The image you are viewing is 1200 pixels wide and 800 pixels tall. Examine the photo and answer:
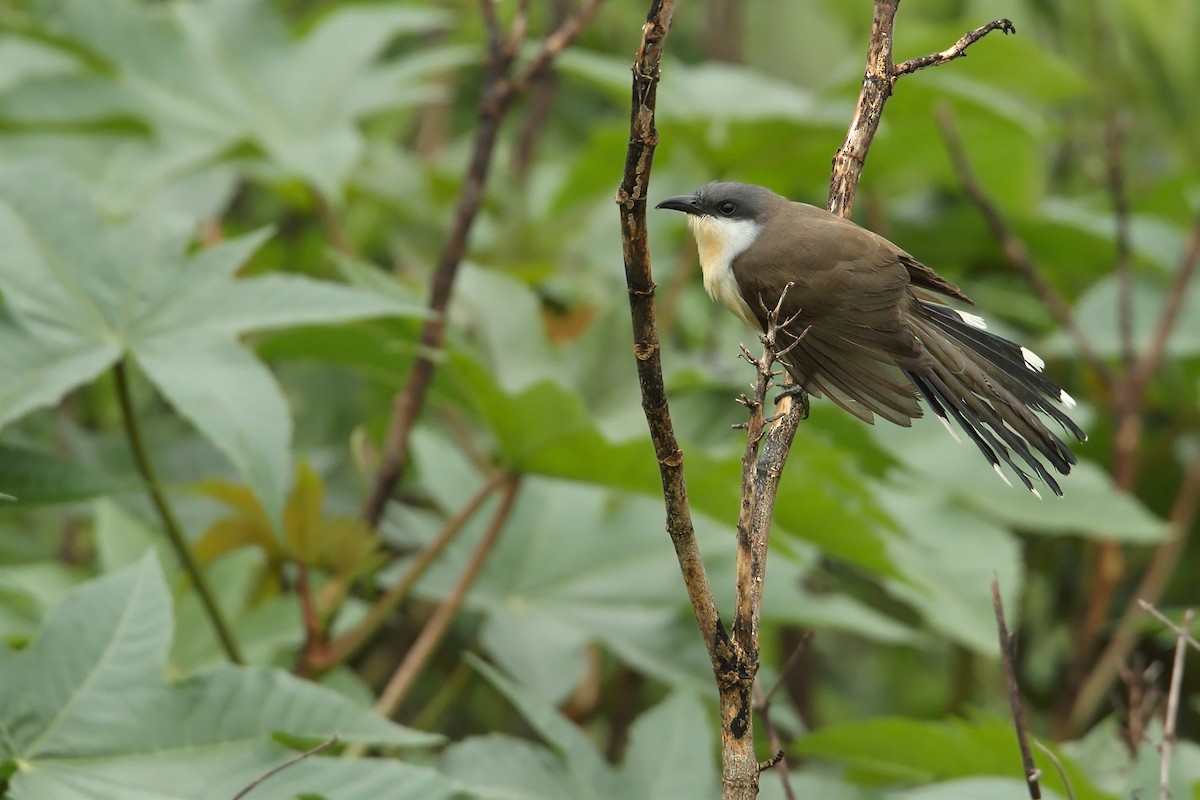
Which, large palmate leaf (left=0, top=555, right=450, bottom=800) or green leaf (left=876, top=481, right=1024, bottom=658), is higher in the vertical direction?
large palmate leaf (left=0, top=555, right=450, bottom=800)

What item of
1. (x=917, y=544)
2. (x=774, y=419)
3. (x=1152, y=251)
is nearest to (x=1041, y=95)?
(x=1152, y=251)

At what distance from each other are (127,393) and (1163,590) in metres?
2.80

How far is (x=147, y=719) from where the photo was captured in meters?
1.69

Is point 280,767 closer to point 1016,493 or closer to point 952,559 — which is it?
point 952,559

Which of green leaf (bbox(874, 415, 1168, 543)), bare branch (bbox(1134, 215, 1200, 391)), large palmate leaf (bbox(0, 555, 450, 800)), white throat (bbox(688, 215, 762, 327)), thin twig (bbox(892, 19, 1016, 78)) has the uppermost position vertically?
thin twig (bbox(892, 19, 1016, 78))

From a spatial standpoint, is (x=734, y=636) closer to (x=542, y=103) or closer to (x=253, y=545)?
(x=253, y=545)

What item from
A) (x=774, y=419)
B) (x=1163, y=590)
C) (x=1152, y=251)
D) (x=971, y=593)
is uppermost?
(x=774, y=419)

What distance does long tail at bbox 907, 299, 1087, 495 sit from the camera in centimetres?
157

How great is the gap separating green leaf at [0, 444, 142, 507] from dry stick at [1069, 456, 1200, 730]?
212 cm

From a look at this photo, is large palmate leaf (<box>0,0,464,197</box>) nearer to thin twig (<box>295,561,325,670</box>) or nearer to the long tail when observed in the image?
thin twig (<box>295,561,325,670</box>)

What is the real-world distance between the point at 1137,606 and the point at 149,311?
7.05 feet

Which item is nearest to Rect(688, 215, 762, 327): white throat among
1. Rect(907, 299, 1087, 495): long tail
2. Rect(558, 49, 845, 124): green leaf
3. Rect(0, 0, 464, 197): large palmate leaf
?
Rect(907, 299, 1087, 495): long tail

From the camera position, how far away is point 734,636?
1.20m

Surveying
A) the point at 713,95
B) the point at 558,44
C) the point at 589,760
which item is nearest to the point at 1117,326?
the point at 713,95
